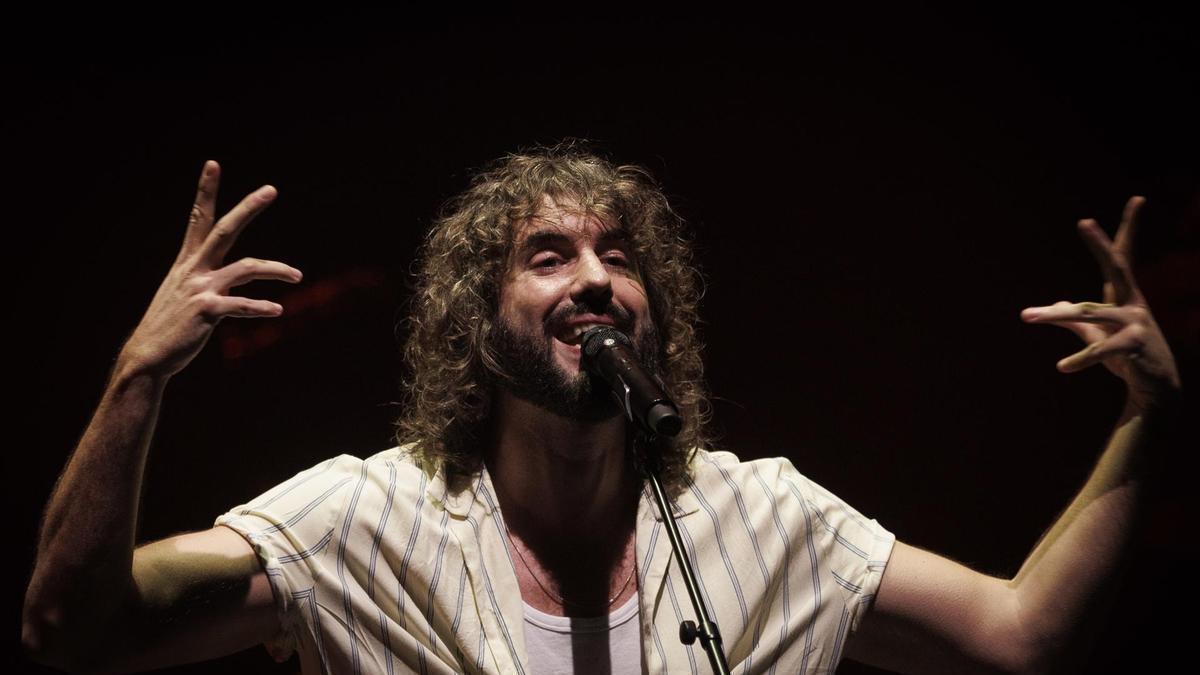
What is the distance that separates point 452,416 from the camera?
2264 mm

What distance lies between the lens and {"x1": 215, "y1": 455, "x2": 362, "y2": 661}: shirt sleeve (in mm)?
1833

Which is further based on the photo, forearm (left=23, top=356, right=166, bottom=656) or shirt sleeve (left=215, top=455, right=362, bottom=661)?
shirt sleeve (left=215, top=455, right=362, bottom=661)

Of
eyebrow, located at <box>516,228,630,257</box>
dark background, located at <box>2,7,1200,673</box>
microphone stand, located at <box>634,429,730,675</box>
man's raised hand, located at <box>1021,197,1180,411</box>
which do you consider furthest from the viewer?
dark background, located at <box>2,7,1200,673</box>

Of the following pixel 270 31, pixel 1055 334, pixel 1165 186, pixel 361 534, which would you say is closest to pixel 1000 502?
pixel 1055 334

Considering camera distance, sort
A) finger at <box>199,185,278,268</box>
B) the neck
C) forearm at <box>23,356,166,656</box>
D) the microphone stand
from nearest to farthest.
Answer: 1. the microphone stand
2. forearm at <box>23,356,166,656</box>
3. finger at <box>199,185,278,268</box>
4. the neck

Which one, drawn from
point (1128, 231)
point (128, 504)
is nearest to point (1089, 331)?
point (1128, 231)

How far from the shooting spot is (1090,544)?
75.4 inches

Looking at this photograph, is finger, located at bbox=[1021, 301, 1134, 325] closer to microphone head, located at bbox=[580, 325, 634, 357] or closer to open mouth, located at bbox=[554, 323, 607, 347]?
microphone head, located at bbox=[580, 325, 634, 357]

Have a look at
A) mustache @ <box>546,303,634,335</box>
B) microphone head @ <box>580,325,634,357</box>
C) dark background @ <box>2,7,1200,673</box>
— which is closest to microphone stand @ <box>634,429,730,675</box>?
microphone head @ <box>580,325,634,357</box>

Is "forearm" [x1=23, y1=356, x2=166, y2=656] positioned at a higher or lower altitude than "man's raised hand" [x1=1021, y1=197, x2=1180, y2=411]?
lower

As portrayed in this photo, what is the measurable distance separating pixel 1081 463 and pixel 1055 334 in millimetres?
348

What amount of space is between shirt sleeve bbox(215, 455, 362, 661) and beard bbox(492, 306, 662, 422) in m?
0.40

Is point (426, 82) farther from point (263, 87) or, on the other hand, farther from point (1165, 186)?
point (1165, 186)

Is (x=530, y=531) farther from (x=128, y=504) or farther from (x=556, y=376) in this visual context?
(x=128, y=504)
